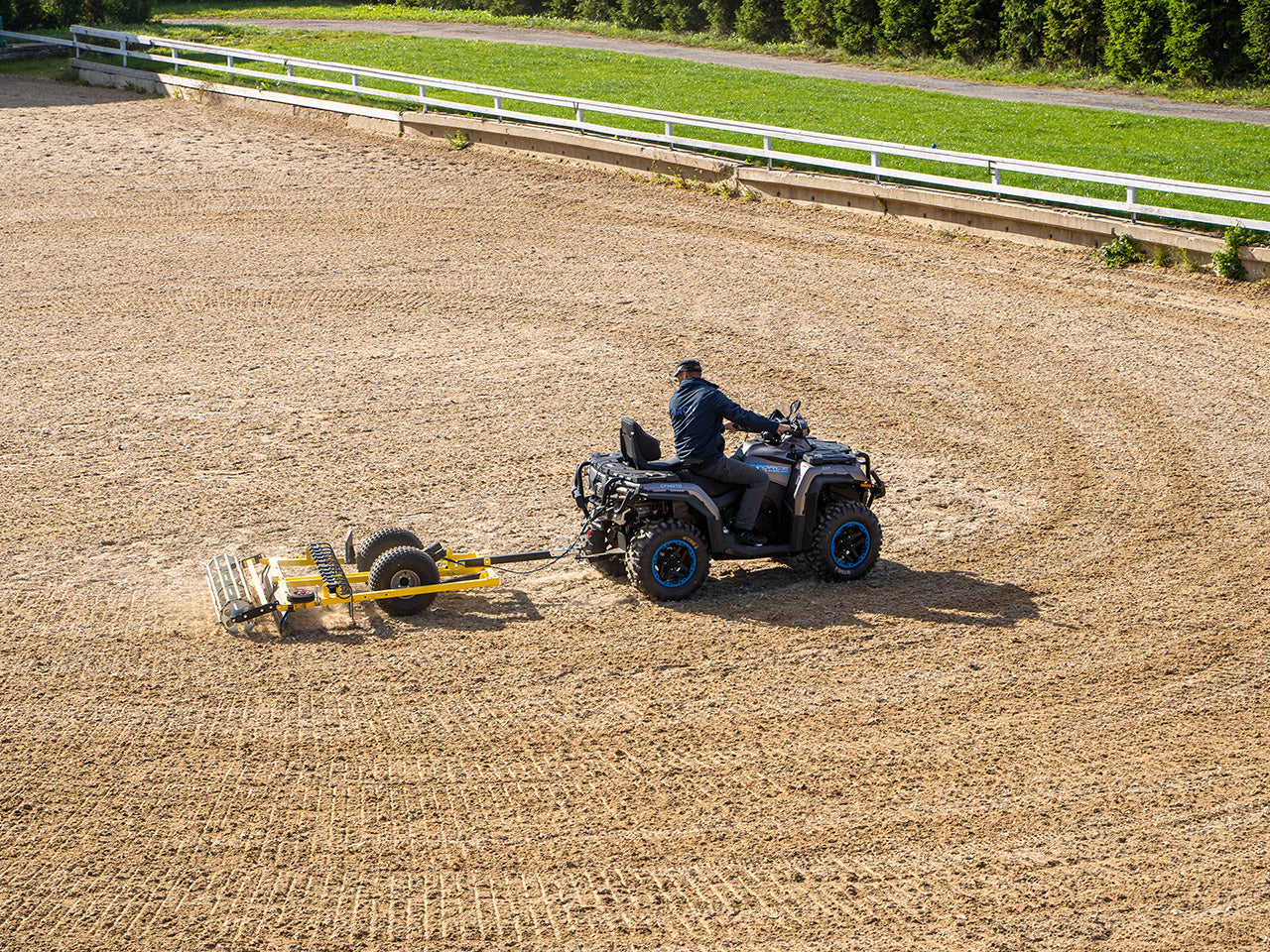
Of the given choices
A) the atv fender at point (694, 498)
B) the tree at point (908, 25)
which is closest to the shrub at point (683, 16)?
the tree at point (908, 25)

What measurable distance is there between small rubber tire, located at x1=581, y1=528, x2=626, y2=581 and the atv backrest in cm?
71

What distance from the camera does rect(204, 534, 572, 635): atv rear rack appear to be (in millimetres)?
9312

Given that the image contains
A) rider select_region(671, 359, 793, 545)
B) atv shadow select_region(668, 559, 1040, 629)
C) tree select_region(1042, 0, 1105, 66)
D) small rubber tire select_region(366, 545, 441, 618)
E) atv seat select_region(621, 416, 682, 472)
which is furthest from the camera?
tree select_region(1042, 0, 1105, 66)


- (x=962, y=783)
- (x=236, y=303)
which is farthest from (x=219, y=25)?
(x=962, y=783)

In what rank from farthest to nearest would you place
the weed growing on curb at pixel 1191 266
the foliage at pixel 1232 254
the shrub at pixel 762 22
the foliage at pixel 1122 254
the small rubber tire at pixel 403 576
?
the shrub at pixel 762 22 < the foliage at pixel 1122 254 < the weed growing on curb at pixel 1191 266 < the foliage at pixel 1232 254 < the small rubber tire at pixel 403 576

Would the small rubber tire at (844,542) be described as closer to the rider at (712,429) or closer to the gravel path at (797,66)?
the rider at (712,429)

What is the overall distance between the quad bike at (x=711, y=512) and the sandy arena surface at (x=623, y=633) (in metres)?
0.29

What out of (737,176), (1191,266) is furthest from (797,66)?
(1191,266)

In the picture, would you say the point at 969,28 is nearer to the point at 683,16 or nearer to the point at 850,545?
the point at 683,16

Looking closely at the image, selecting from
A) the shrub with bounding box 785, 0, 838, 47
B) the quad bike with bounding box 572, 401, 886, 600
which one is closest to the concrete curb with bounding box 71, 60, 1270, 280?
the quad bike with bounding box 572, 401, 886, 600

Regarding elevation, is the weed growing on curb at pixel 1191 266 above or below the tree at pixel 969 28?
below

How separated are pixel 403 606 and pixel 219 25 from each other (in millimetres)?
37695

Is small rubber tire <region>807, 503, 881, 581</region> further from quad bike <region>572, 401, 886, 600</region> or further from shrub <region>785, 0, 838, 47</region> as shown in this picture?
shrub <region>785, 0, 838, 47</region>

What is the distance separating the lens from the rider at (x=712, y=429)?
9930 millimetres
